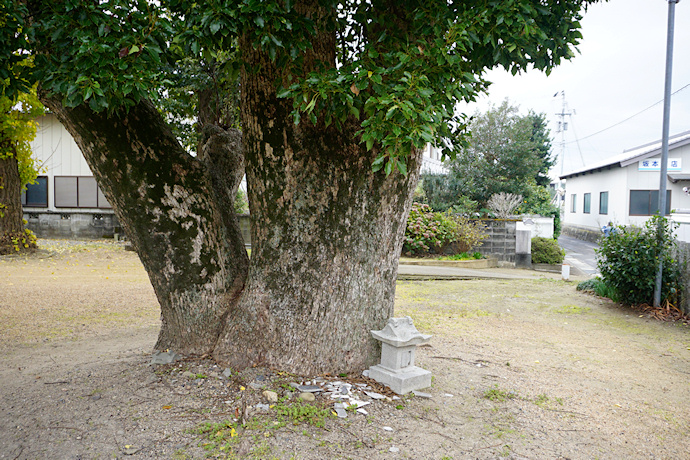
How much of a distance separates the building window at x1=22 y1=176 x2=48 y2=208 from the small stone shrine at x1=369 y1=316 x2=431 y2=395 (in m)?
19.9

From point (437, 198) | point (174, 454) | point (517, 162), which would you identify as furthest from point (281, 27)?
point (517, 162)

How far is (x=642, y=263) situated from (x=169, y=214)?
7180 millimetres

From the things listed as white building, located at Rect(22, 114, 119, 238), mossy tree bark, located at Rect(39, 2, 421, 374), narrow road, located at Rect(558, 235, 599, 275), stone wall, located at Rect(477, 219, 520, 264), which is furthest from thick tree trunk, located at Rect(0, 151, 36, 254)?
narrow road, located at Rect(558, 235, 599, 275)

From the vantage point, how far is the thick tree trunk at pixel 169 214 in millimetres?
3689

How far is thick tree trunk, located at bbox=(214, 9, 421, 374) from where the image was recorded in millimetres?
3729

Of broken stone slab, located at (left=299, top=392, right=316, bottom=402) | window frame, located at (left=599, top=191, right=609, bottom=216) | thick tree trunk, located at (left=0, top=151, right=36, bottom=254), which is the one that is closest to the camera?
broken stone slab, located at (left=299, top=392, right=316, bottom=402)

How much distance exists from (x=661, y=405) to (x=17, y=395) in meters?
5.07

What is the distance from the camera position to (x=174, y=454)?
2873 mm

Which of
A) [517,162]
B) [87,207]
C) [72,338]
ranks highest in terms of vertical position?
[517,162]

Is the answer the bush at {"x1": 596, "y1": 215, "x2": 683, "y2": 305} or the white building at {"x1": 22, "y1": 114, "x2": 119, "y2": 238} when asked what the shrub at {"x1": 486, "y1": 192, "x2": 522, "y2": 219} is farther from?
the white building at {"x1": 22, "y1": 114, "x2": 119, "y2": 238}

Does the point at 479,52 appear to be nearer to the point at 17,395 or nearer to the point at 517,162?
the point at 17,395

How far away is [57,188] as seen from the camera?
19.5 m

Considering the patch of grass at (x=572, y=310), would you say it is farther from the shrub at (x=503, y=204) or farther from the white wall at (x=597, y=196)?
the white wall at (x=597, y=196)

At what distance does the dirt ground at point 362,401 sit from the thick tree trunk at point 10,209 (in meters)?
6.95
